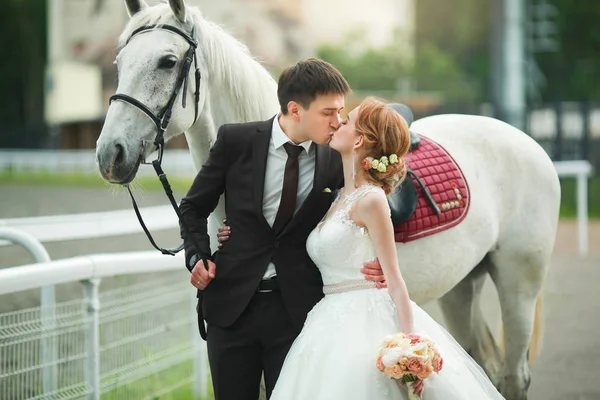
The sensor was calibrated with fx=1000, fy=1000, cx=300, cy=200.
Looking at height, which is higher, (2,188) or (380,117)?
(380,117)

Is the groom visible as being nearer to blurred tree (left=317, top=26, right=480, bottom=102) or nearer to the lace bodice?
the lace bodice

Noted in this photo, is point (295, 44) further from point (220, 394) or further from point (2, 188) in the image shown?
point (220, 394)

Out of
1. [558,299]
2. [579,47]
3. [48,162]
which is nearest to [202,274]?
[558,299]

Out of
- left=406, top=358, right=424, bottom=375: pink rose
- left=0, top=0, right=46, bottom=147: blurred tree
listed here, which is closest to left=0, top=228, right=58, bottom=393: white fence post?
left=406, top=358, right=424, bottom=375: pink rose

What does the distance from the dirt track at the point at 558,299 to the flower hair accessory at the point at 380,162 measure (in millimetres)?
1195

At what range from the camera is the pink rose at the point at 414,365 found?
321 centimetres

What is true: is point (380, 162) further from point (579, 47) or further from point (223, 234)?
point (579, 47)

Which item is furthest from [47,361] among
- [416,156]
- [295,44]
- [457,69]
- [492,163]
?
[457,69]

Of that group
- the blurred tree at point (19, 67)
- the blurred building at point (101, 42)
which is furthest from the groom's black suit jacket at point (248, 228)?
the blurred tree at point (19, 67)

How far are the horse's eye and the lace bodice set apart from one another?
3.13ft

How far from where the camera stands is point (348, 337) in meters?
3.40

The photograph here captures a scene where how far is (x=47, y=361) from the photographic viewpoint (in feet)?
14.6

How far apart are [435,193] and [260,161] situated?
133cm

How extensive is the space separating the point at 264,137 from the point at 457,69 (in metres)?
59.8
